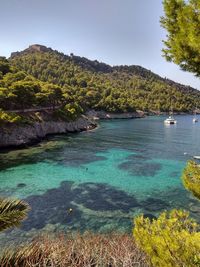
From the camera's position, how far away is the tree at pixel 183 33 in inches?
342

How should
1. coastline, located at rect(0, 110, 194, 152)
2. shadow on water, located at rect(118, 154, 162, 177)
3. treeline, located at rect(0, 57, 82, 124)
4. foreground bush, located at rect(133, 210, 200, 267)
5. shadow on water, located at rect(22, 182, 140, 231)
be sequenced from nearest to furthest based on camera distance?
foreground bush, located at rect(133, 210, 200, 267)
shadow on water, located at rect(22, 182, 140, 231)
shadow on water, located at rect(118, 154, 162, 177)
coastline, located at rect(0, 110, 194, 152)
treeline, located at rect(0, 57, 82, 124)

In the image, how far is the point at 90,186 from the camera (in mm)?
30219

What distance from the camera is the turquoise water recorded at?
2125 cm

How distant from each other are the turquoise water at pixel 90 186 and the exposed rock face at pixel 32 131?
17.6 ft

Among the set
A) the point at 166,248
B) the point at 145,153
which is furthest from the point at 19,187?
the point at 145,153

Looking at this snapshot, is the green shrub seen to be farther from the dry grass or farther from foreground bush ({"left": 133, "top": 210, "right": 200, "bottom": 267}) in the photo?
foreground bush ({"left": 133, "top": 210, "right": 200, "bottom": 267})

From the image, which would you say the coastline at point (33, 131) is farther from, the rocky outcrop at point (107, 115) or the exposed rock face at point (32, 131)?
the rocky outcrop at point (107, 115)

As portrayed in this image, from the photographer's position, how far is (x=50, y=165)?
3966cm

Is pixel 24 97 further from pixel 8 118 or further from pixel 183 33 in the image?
pixel 183 33

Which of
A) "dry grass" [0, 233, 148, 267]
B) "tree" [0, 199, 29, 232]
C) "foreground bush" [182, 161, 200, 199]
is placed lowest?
"dry grass" [0, 233, 148, 267]

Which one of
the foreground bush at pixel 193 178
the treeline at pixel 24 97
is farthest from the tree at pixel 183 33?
the treeline at pixel 24 97

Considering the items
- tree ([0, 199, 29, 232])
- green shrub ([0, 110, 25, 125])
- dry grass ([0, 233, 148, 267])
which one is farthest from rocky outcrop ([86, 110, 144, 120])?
tree ([0, 199, 29, 232])

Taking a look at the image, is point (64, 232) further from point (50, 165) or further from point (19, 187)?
point (50, 165)

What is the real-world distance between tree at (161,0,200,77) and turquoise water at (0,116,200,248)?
14617 millimetres
